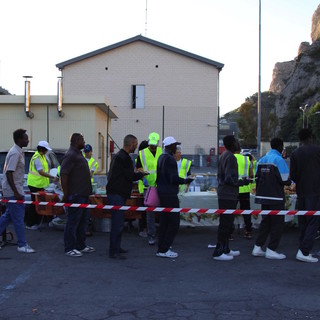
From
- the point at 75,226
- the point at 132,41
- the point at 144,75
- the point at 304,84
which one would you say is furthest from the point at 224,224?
the point at 304,84

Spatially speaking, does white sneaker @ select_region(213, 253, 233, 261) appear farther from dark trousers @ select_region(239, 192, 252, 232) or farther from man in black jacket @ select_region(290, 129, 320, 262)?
dark trousers @ select_region(239, 192, 252, 232)

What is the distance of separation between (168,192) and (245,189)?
2124 mm

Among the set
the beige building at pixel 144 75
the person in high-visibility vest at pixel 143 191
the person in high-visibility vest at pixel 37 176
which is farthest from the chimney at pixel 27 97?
the beige building at pixel 144 75

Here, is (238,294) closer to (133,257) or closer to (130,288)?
(130,288)

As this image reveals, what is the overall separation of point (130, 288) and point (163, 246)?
5.61 ft

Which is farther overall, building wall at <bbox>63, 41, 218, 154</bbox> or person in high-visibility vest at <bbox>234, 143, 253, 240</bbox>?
building wall at <bbox>63, 41, 218, 154</bbox>

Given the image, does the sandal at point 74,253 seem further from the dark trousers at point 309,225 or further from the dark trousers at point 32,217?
the dark trousers at point 309,225

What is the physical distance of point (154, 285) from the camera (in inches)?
225

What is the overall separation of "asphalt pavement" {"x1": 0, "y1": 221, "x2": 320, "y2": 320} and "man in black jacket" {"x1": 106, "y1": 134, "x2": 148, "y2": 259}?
34cm

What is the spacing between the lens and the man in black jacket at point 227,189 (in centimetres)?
687

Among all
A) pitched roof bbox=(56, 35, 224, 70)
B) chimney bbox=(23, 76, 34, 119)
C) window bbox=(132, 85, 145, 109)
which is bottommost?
chimney bbox=(23, 76, 34, 119)

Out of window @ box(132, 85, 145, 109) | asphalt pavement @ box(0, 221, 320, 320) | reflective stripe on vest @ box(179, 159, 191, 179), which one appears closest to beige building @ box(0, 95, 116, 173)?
reflective stripe on vest @ box(179, 159, 191, 179)

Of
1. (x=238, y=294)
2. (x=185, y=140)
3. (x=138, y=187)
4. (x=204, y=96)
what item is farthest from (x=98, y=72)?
(x=238, y=294)

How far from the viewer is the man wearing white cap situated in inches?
277
